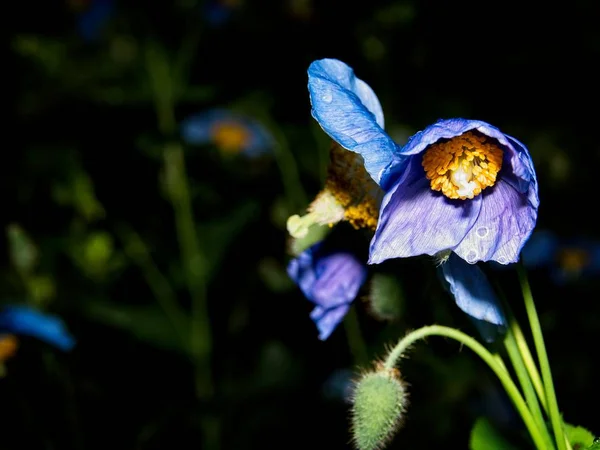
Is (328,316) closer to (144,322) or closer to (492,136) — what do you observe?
(492,136)

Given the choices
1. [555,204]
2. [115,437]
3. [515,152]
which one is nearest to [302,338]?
[115,437]

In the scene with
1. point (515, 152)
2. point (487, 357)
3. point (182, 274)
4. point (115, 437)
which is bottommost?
point (115, 437)

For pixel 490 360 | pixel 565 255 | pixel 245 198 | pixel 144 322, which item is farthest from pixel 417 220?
pixel 565 255

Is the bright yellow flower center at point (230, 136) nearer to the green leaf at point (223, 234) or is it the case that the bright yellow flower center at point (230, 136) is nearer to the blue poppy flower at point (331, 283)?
the green leaf at point (223, 234)

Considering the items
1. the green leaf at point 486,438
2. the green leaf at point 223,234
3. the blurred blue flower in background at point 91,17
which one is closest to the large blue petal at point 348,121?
the green leaf at point 486,438

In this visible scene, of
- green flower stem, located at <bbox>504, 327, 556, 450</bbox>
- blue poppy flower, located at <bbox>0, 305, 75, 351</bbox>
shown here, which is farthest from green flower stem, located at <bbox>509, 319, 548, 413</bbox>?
blue poppy flower, located at <bbox>0, 305, 75, 351</bbox>

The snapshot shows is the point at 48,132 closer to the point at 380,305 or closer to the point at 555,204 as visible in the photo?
the point at 555,204
